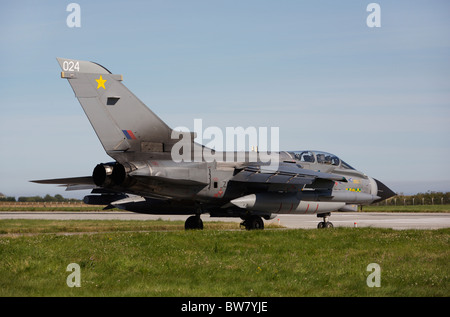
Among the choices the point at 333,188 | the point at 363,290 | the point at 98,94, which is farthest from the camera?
the point at 333,188

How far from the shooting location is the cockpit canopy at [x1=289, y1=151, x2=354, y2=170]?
24125 millimetres

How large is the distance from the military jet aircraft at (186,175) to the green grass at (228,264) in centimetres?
253

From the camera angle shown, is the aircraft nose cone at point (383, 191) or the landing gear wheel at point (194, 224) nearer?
the landing gear wheel at point (194, 224)

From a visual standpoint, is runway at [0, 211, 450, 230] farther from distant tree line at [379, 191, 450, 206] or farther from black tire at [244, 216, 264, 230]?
distant tree line at [379, 191, 450, 206]

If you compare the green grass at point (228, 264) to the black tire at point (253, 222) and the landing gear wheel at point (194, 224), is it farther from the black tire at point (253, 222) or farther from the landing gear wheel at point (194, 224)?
the black tire at point (253, 222)

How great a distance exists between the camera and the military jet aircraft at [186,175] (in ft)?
59.1

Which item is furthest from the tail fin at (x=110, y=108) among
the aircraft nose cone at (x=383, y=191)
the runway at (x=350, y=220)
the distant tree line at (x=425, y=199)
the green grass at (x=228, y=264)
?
the distant tree line at (x=425, y=199)

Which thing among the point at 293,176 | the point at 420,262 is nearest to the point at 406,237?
the point at 420,262

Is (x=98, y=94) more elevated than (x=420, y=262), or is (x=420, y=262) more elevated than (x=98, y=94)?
(x=98, y=94)

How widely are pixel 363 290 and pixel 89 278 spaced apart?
A: 5.69m

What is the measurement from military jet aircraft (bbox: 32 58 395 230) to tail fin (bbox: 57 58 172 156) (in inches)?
1.3

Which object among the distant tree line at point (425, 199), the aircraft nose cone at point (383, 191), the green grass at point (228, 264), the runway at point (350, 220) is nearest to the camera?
the green grass at point (228, 264)
